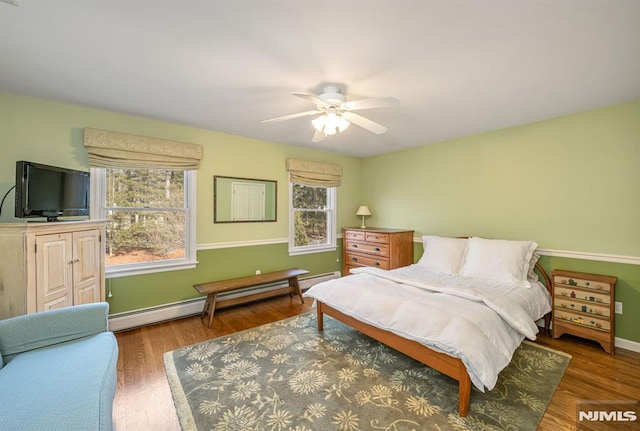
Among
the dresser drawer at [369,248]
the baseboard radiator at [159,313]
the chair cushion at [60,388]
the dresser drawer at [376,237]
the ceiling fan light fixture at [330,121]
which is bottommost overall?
the baseboard radiator at [159,313]

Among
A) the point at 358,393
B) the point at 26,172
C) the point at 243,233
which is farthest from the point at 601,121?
the point at 26,172

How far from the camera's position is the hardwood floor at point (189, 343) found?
5.69 feet

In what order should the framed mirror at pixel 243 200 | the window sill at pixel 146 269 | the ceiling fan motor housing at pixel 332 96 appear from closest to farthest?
the ceiling fan motor housing at pixel 332 96 < the window sill at pixel 146 269 < the framed mirror at pixel 243 200

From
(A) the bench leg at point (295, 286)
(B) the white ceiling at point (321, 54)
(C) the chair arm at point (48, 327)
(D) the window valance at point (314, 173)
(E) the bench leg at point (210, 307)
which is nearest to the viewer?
(B) the white ceiling at point (321, 54)

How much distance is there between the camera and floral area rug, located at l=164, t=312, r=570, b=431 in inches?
66.3

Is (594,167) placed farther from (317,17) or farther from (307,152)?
(307,152)

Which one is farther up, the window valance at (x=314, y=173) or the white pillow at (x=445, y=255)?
the window valance at (x=314, y=173)

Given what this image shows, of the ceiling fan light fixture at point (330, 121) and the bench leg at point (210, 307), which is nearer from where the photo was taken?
the ceiling fan light fixture at point (330, 121)

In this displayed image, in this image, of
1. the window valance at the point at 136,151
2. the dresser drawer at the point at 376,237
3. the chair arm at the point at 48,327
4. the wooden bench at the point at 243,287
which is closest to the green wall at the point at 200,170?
the window valance at the point at 136,151

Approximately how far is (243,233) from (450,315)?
2.82 m

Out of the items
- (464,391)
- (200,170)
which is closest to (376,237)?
(464,391)

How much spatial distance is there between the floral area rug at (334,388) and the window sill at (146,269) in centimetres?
106

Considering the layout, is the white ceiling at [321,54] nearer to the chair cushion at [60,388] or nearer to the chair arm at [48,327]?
the chair arm at [48,327]

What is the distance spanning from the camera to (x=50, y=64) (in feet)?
6.35
